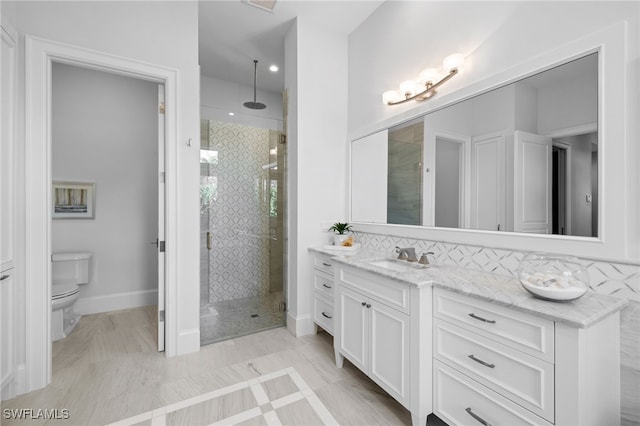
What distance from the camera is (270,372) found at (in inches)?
82.7

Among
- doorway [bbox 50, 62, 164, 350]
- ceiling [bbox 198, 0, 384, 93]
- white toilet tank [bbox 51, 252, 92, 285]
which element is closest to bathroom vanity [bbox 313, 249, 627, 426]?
ceiling [bbox 198, 0, 384, 93]

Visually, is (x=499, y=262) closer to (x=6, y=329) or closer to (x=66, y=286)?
(x=6, y=329)

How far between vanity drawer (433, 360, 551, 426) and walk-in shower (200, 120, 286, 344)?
1879 millimetres

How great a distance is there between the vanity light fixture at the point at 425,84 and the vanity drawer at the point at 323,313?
1.81 metres

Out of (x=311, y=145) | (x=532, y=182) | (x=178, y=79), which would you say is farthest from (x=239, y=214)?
(x=532, y=182)

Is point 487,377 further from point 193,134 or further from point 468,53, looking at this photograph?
point 193,134

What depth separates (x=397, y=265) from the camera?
203cm

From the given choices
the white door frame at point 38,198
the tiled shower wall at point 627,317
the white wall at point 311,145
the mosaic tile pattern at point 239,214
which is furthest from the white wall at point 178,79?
the tiled shower wall at point 627,317

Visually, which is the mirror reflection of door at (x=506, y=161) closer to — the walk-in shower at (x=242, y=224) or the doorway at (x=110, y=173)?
the walk-in shower at (x=242, y=224)

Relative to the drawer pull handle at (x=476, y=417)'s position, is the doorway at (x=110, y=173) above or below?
above

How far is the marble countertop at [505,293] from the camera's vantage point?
1021mm

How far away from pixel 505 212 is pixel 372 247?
122 centimetres

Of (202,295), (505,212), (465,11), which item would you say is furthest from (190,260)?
(465,11)

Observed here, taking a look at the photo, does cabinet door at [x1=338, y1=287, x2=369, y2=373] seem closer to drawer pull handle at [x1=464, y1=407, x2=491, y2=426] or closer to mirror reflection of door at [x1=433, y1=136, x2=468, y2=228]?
drawer pull handle at [x1=464, y1=407, x2=491, y2=426]
